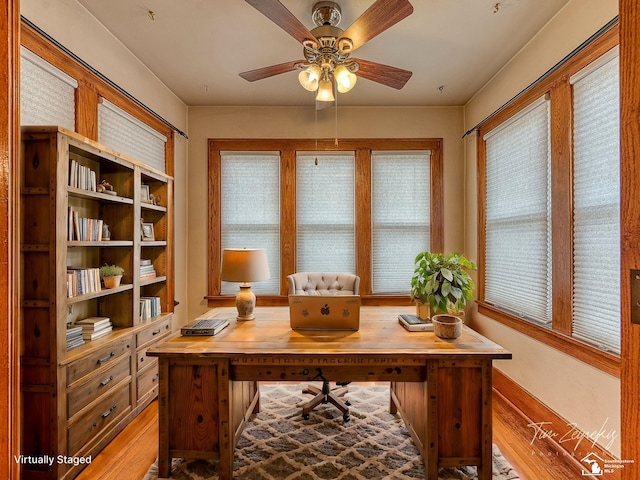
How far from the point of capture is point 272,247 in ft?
13.1

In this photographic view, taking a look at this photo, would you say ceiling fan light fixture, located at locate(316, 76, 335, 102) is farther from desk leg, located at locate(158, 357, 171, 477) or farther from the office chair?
desk leg, located at locate(158, 357, 171, 477)

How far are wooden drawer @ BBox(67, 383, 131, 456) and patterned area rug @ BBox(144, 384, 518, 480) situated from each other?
0.45 m

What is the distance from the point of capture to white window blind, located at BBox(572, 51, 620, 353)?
6.26 feet

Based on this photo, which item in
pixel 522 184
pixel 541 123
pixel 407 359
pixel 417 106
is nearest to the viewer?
pixel 407 359

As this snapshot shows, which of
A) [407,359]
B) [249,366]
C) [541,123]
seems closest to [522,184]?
[541,123]

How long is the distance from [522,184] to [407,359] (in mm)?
1969

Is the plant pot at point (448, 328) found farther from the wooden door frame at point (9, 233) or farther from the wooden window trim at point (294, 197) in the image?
the wooden window trim at point (294, 197)

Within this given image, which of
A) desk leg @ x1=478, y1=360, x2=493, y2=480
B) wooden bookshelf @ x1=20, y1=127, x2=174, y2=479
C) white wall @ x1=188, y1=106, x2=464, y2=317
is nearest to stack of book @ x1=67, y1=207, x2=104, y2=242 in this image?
wooden bookshelf @ x1=20, y1=127, x2=174, y2=479

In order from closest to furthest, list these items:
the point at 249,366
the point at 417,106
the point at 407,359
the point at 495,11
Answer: the point at 407,359 → the point at 249,366 → the point at 495,11 → the point at 417,106

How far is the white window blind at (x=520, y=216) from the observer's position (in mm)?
2564

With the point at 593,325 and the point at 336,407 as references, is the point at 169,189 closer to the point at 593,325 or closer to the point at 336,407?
the point at 336,407

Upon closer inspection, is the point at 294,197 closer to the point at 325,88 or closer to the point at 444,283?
the point at 325,88

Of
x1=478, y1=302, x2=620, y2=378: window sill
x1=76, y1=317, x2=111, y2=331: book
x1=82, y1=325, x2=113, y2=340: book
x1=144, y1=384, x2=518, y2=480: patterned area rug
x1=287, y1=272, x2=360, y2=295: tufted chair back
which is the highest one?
x1=287, y1=272, x2=360, y2=295: tufted chair back

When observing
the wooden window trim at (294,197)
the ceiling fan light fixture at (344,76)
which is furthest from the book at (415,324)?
the wooden window trim at (294,197)
